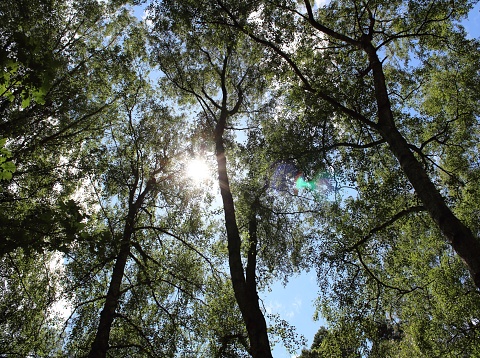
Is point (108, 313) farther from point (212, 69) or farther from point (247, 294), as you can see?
point (212, 69)

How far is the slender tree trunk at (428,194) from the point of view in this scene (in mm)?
6426

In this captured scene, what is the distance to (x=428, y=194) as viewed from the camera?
779 centimetres

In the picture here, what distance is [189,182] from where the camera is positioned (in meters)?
17.3

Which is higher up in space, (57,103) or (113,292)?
(57,103)

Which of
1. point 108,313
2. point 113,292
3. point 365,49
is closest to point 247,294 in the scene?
point 108,313

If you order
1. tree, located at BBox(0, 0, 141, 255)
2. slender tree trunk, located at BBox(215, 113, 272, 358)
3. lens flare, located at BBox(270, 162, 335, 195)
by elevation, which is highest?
tree, located at BBox(0, 0, 141, 255)

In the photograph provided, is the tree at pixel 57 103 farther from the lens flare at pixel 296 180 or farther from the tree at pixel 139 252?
the lens flare at pixel 296 180

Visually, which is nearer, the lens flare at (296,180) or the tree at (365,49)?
the tree at (365,49)

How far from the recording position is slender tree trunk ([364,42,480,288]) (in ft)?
21.1

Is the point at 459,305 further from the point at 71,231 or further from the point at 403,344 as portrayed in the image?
the point at 71,231

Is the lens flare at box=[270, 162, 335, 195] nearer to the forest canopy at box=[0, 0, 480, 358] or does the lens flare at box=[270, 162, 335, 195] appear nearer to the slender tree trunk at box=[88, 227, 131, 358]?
the forest canopy at box=[0, 0, 480, 358]

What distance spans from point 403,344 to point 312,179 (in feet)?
55.5

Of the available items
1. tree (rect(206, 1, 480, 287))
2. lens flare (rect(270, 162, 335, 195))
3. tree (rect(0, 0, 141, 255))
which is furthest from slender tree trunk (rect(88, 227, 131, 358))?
tree (rect(206, 1, 480, 287))

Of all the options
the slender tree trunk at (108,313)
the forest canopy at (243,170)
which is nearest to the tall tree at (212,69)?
the forest canopy at (243,170)
